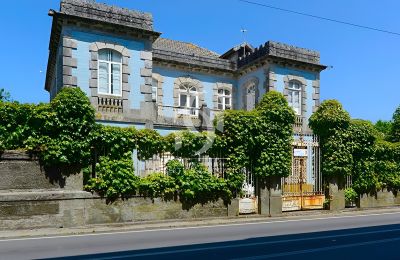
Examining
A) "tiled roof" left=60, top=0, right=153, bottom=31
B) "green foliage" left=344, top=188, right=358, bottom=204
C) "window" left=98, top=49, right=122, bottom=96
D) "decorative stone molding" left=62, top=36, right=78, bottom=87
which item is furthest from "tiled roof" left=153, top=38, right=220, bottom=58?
"green foliage" left=344, top=188, right=358, bottom=204

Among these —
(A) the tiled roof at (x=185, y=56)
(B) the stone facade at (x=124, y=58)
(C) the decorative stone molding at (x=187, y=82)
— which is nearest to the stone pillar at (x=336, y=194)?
(B) the stone facade at (x=124, y=58)

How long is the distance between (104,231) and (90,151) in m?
2.83

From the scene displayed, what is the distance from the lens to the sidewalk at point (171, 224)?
10914 millimetres

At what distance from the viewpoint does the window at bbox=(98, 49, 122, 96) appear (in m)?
17.7

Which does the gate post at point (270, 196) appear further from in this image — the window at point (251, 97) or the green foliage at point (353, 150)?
the window at point (251, 97)

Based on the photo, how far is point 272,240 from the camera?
945 cm

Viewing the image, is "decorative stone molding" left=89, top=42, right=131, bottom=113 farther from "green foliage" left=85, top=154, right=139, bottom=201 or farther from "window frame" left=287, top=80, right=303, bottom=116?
"window frame" left=287, top=80, right=303, bottom=116

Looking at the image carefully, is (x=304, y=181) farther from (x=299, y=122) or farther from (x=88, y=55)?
(x=88, y=55)

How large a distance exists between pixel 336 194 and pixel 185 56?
1346 centimetres

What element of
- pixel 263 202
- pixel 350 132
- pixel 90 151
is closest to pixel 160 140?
pixel 90 151

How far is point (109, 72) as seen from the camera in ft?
58.5

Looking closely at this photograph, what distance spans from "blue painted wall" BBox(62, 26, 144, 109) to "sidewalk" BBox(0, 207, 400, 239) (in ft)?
24.0

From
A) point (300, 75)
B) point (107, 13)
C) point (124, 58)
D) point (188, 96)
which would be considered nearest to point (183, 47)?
point (188, 96)

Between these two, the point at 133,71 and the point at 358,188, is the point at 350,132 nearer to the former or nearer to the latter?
the point at 358,188
